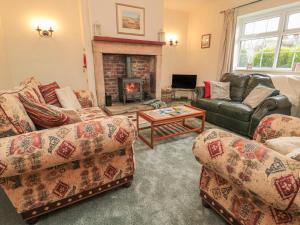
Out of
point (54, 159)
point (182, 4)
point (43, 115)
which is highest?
point (182, 4)

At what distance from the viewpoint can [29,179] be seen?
3.48 ft

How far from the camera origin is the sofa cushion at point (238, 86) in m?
3.13

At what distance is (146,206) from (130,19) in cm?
378

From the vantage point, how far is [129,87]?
413 centimetres

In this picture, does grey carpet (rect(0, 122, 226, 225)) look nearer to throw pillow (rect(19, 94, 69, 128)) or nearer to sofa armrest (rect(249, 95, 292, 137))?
throw pillow (rect(19, 94, 69, 128))

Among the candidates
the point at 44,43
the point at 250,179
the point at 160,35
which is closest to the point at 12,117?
the point at 250,179

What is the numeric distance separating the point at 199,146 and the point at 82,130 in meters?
0.79

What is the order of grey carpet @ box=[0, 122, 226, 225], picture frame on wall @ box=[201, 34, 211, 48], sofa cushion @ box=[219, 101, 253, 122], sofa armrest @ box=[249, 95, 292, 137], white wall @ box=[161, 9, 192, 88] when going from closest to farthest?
1. grey carpet @ box=[0, 122, 226, 225]
2. sofa armrest @ box=[249, 95, 292, 137]
3. sofa cushion @ box=[219, 101, 253, 122]
4. picture frame on wall @ box=[201, 34, 211, 48]
5. white wall @ box=[161, 9, 192, 88]

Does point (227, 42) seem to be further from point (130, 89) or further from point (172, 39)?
point (130, 89)

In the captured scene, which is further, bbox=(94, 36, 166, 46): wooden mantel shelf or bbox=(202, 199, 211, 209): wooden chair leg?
bbox=(94, 36, 166, 46): wooden mantel shelf

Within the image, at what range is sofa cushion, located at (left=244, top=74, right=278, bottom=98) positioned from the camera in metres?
2.93

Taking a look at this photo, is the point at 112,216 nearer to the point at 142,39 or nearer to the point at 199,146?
the point at 199,146

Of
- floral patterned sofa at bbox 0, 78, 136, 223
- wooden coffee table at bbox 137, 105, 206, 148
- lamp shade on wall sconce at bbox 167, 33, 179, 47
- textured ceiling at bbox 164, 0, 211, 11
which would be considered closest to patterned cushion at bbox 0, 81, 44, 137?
floral patterned sofa at bbox 0, 78, 136, 223

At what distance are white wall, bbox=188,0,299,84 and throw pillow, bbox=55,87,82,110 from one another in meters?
3.52
